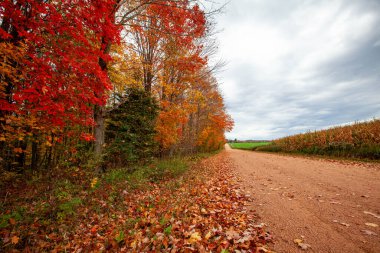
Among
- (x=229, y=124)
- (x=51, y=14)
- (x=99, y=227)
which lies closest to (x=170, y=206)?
(x=99, y=227)

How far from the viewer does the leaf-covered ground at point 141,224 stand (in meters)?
2.93

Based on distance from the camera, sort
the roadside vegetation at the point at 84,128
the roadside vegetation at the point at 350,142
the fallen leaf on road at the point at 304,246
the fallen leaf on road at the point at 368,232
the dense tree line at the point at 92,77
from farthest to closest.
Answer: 1. the roadside vegetation at the point at 350,142
2. the dense tree line at the point at 92,77
3. the roadside vegetation at the point at 84,128
4. the fallen leaf on road at the point at 368,232
5. the fallen leaf on road at the point at 304,246

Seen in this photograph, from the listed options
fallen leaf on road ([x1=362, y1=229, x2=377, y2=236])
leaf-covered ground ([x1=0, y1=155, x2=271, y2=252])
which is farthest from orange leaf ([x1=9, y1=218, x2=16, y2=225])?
fallen leaf on road ([x1=362, y1=229, x2=377, y2=236])

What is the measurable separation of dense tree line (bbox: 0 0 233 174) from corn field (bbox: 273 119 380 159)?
1298cm

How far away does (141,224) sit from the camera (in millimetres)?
3805

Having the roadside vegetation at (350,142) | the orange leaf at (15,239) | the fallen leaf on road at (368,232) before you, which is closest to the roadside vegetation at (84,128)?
the orange leaf at (15,239)

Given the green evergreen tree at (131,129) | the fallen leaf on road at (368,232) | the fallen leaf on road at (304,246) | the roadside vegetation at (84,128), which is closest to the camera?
the fallen leaf on road at (304,246)

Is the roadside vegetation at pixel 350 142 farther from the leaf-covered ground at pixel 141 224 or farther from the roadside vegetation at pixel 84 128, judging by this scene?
the roadside vegetation at pixel 84 128

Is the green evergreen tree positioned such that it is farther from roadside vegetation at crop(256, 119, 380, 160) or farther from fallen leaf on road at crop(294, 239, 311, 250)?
roadside vegetation at crop(256, 119, 380, 160)

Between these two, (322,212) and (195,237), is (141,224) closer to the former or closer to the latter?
(195,237)

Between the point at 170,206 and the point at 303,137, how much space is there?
819 inches

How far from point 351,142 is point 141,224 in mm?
17514

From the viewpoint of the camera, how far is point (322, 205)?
4008 millimetres

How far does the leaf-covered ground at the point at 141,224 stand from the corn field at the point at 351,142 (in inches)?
497
